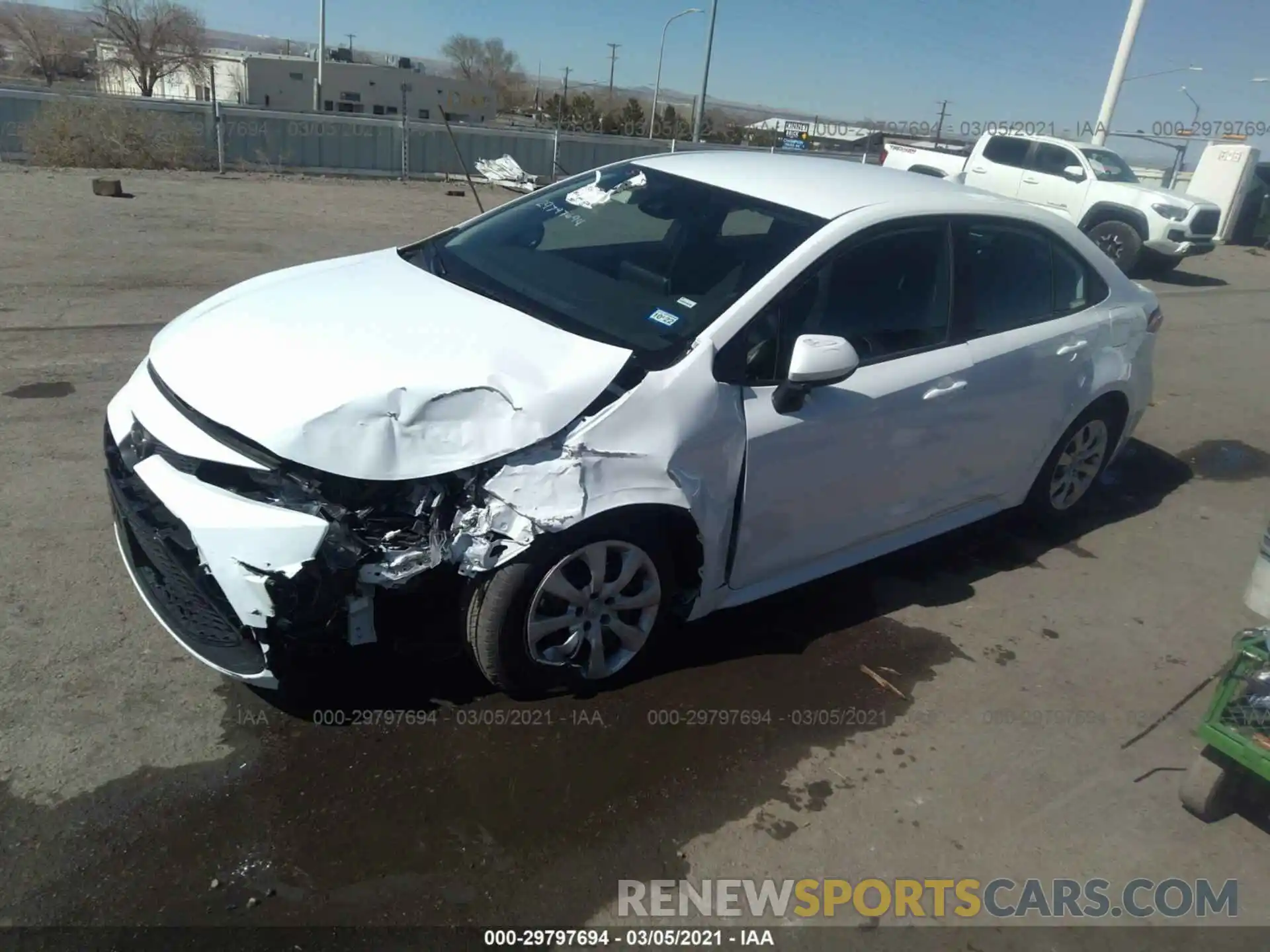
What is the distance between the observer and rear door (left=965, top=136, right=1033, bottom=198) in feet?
53.1

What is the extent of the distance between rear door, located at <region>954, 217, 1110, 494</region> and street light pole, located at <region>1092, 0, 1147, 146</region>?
62.0 feet

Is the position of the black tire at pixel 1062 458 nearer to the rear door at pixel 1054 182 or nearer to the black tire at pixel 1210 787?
the black tire at pixel 1210 787

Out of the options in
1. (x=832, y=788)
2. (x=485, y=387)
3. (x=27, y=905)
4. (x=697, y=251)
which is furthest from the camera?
(x=697, y=251)

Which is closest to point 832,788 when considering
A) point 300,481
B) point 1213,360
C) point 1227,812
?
point 1227,812

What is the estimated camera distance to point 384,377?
286 centimetres

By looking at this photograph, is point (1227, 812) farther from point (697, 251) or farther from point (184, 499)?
point (184, 499)

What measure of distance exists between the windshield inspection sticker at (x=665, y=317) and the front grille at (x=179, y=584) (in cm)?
169

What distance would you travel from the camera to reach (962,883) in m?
2.74

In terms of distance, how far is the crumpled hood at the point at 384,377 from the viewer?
2723 mm

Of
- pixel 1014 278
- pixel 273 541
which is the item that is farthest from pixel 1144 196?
pixel 273 541

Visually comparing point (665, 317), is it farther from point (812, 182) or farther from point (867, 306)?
point (812, 182)

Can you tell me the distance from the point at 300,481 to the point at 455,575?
540 millimetres
